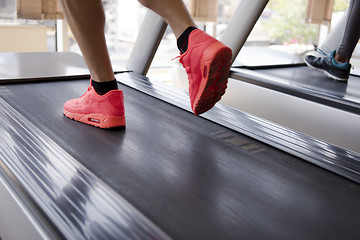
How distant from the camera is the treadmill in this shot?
840mm

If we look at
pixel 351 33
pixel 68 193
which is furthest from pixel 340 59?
pixel 68 193

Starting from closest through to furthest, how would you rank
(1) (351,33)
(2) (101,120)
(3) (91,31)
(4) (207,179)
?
(4) (207,179) → (3) (91,31) → (2) (101,120) → (1) (351,33)

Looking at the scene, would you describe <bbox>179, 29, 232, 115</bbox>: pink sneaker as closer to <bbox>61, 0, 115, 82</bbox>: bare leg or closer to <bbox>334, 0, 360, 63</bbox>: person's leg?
<bbox>61, 0, 115, 82</bbox>: bare leg

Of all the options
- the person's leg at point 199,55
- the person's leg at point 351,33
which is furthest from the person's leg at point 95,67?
the person's leg at point 351,33

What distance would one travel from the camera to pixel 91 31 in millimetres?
1278

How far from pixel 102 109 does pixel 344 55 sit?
1.66 m

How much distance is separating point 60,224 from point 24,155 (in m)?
0.40

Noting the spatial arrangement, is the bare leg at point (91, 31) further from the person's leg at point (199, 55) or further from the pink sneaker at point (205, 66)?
the pink sneaker at point (205, 66)

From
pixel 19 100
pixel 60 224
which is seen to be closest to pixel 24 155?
pixel 60 224

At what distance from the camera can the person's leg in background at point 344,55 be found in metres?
2.27

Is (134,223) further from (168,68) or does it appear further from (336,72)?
(168,68)

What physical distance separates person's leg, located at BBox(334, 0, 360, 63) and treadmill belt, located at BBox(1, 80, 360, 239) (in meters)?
1.23

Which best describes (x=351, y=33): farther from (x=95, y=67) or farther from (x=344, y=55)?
(x=95, y=67)

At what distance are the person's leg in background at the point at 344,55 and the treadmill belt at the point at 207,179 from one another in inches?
48.4
